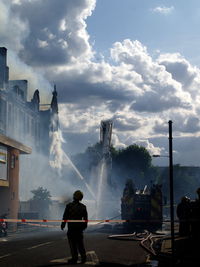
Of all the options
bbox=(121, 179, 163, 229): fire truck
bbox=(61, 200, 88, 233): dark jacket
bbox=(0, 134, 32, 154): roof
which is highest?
bbox=(0, 134, 32, 154): roof

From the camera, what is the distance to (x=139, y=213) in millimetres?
28891

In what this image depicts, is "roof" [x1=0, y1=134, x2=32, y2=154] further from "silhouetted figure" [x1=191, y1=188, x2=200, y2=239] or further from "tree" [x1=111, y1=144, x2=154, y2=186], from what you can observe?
"tree" [x1=111, y1=144, x2=154, y2=186]

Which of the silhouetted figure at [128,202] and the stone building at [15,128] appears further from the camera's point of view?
the stone building at [15,128]

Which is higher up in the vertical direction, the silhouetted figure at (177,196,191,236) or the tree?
the tree

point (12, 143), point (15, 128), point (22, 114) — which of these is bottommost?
point (12, 143)

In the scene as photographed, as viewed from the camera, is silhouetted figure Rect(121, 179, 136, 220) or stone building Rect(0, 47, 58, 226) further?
stone building Rect(0, 47, 58, 226)

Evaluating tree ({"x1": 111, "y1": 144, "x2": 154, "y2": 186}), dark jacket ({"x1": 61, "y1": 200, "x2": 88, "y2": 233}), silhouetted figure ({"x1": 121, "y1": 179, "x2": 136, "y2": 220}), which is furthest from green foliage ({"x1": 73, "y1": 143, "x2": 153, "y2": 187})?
dark jacket ({"x1": 61, "y1": 200, "x2": 88, "y2": 233})

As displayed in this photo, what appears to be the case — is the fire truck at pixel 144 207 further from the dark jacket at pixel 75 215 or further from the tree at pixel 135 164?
the tree at pixel 135 164

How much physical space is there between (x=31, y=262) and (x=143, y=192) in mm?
21103

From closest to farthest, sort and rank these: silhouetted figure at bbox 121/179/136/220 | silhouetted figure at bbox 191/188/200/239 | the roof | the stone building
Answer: silhouetted figure at bbox 191/188/200/239 → silhouetted figure at bbox 121/179/136/220 → the roof → the stone building

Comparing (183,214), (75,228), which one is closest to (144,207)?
(183,214)

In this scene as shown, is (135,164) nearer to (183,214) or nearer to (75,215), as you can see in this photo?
(183,214)

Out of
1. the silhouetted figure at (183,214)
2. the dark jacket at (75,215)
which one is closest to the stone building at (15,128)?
the silhouetted figure at (183,214)

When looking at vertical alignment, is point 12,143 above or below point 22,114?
below
